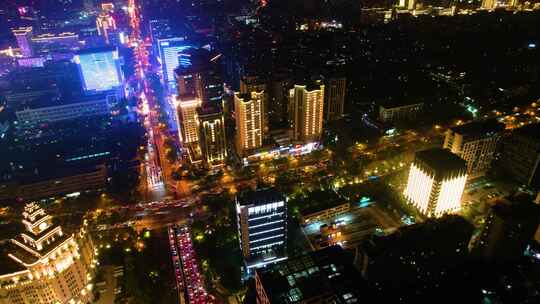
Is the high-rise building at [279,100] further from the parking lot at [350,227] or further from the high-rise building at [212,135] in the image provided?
the parking lot at [350,227]

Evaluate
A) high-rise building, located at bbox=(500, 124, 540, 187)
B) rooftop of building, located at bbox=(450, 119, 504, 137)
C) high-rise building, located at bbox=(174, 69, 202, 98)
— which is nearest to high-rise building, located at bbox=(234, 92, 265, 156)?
high-rise building, located at bbox=(174, 69, 202, 98)

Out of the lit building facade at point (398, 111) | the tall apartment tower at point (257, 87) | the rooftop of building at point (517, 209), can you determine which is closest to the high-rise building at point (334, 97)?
the lit building facade at point (398, 111)

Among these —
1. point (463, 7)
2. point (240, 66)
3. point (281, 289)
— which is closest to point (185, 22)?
point (240, 66)

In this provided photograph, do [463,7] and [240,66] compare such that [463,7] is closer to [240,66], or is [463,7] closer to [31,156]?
[240,66]

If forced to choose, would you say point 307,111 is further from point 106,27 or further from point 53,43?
point 53,43

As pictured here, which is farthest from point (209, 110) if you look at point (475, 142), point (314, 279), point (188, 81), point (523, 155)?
point (523, 155)

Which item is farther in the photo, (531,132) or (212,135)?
(212,135)

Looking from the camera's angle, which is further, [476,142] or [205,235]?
[476,142]
